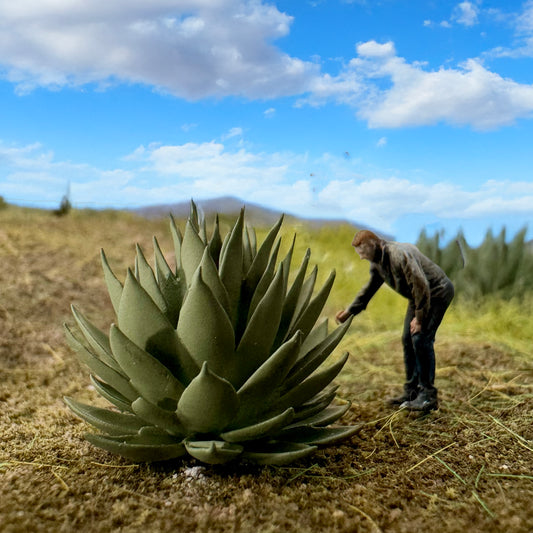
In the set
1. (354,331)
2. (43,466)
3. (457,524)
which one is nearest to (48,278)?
(354,331)

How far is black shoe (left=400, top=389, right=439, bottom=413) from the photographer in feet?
11.9

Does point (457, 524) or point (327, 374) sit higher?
point (327, 374)

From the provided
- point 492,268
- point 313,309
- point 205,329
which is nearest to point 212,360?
point 205,329

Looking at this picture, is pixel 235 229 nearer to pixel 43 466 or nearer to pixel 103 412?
pixel 103 412

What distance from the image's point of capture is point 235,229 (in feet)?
Answer: 7.82

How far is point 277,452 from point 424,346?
132 cm

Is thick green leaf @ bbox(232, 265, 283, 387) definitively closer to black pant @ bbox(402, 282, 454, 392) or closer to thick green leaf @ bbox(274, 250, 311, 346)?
thick green leaf @ bbox(274, 250, 311, 346)

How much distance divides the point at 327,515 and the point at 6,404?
8.69ft

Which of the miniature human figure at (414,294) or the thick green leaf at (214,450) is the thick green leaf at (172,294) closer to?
the thick green leaf at (214,450)

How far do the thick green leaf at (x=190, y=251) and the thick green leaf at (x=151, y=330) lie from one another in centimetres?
25

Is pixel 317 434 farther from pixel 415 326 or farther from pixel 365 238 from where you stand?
pixel 365 238

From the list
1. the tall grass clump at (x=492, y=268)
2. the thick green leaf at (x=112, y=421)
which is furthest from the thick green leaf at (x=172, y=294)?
the tall grass clump at (x=492, y=268)

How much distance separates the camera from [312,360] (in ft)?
8.57

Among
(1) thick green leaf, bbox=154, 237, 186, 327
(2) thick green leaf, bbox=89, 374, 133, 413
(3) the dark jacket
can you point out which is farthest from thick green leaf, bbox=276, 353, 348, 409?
(3) the dark jacket
